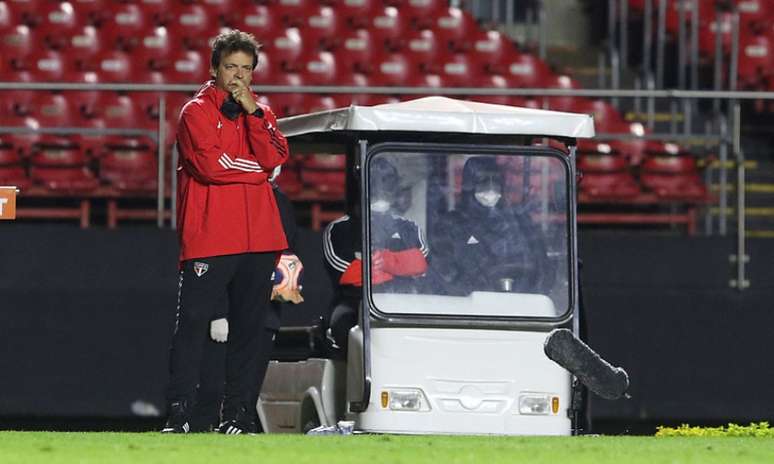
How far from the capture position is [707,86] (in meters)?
16.5

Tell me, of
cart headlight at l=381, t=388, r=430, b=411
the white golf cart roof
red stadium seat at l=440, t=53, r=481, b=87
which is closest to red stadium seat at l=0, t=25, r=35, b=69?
red stadium seat at l=440, t=53, r=481, b=87

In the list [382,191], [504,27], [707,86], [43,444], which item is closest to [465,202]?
A: [382,191]

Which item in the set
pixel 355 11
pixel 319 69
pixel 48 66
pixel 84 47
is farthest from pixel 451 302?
pixel 355 11

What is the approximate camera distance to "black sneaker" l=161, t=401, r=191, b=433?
764cm

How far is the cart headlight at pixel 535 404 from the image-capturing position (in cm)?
854

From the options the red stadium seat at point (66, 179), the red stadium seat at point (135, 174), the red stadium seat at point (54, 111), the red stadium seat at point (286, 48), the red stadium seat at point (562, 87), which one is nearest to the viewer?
the red stadium seat at point (135, 174)

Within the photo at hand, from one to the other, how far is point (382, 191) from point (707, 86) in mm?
8159

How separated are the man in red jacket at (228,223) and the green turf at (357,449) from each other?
438 millimetres

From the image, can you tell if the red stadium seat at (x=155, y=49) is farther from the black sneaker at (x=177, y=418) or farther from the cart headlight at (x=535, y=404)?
the black sneaker at (x=177, y=418)

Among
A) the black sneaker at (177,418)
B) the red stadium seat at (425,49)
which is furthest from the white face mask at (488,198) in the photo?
the red stadium seat at (425,49)

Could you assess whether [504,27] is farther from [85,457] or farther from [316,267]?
[85,457]

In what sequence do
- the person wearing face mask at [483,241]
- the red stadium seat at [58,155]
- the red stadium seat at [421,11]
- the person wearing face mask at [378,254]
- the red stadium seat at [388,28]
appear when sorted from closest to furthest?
1. the person wearing face mask at [378,254]
2. the person wearing face mask at [483,241]
3. the red stadium seat at [58,155]
4. the red stadium seat at [388,28]
5. the red stadium seat at [421,11]

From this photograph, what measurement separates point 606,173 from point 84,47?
186 inches

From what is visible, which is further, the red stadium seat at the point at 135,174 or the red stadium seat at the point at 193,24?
the red stadium seat at the point at 193,24
